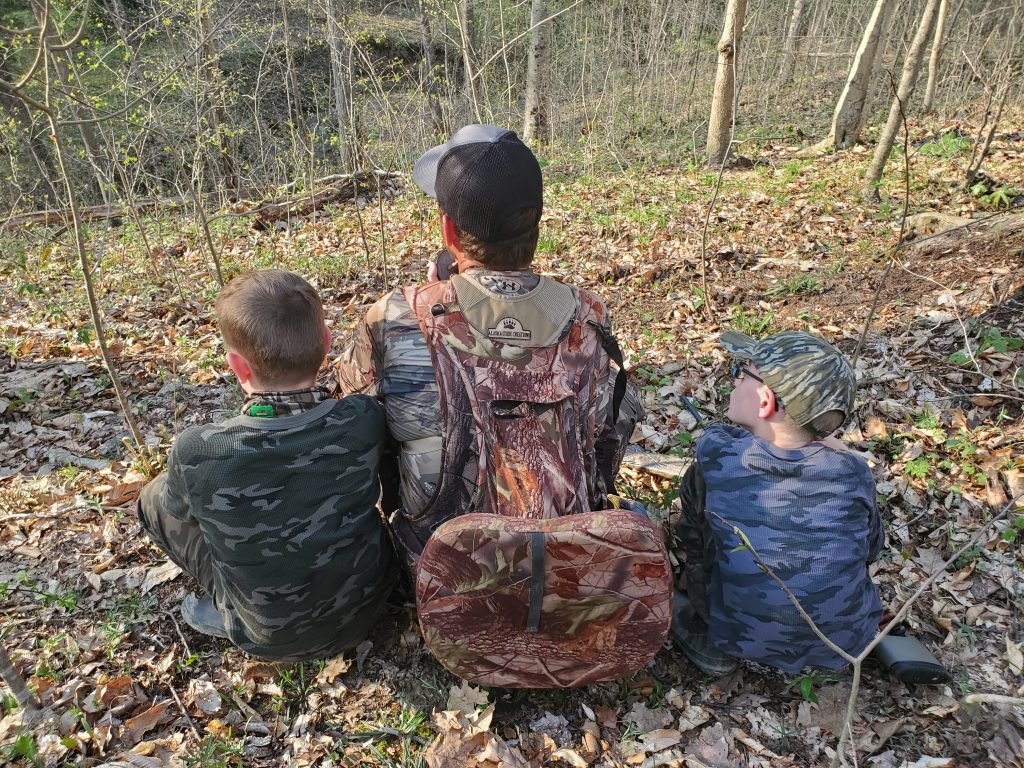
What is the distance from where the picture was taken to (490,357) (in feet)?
6.37

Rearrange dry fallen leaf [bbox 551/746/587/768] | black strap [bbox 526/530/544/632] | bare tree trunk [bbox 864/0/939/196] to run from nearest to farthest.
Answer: black strap [bbox 526/530/544/632] → dry fallen leaf [bbox 551/746/587/768] → bare tree trunk [bbox 864/0/939/196]

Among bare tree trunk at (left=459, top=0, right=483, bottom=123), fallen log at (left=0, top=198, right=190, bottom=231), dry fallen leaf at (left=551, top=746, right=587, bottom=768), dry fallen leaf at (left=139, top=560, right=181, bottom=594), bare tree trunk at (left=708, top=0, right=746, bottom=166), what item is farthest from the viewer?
bare tree trunk at (left=708, top=0, right=746, bottom=166)

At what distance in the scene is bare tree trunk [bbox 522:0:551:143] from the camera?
1052cm

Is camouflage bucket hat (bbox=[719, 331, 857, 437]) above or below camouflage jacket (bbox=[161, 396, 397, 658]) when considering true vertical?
above

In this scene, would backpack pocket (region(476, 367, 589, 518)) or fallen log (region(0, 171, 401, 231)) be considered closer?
backpack pocket (region(476, 367, 589, 518))

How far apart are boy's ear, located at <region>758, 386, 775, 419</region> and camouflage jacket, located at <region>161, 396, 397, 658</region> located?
4.62 feet

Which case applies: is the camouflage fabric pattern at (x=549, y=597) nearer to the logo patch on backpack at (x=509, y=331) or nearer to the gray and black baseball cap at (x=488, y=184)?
the logo patch on backpack at (x=509, y=331)

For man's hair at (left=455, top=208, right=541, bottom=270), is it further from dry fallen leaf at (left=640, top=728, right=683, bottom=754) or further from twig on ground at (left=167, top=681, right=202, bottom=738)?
twig on ground at (left=167, top=681, right=202, bottom=738)

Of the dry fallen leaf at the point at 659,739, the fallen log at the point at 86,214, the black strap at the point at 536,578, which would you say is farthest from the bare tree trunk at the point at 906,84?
the fallen log at the point at 86,214

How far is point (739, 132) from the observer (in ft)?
38.3

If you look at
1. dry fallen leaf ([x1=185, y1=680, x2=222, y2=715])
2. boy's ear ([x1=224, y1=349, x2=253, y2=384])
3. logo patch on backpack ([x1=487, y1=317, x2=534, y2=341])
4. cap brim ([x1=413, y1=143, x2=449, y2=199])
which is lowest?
dry fallen leaf ([x1=185, y1=680, x2=222, y2=715])

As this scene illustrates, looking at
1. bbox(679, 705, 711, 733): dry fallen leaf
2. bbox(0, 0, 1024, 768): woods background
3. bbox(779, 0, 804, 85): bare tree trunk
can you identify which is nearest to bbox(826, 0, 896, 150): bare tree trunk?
bbox(0, 0, 1024, 768): woods background

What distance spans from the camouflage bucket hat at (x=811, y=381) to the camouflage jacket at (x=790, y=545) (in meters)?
0.13

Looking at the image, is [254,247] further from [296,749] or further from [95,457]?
[296,749]
